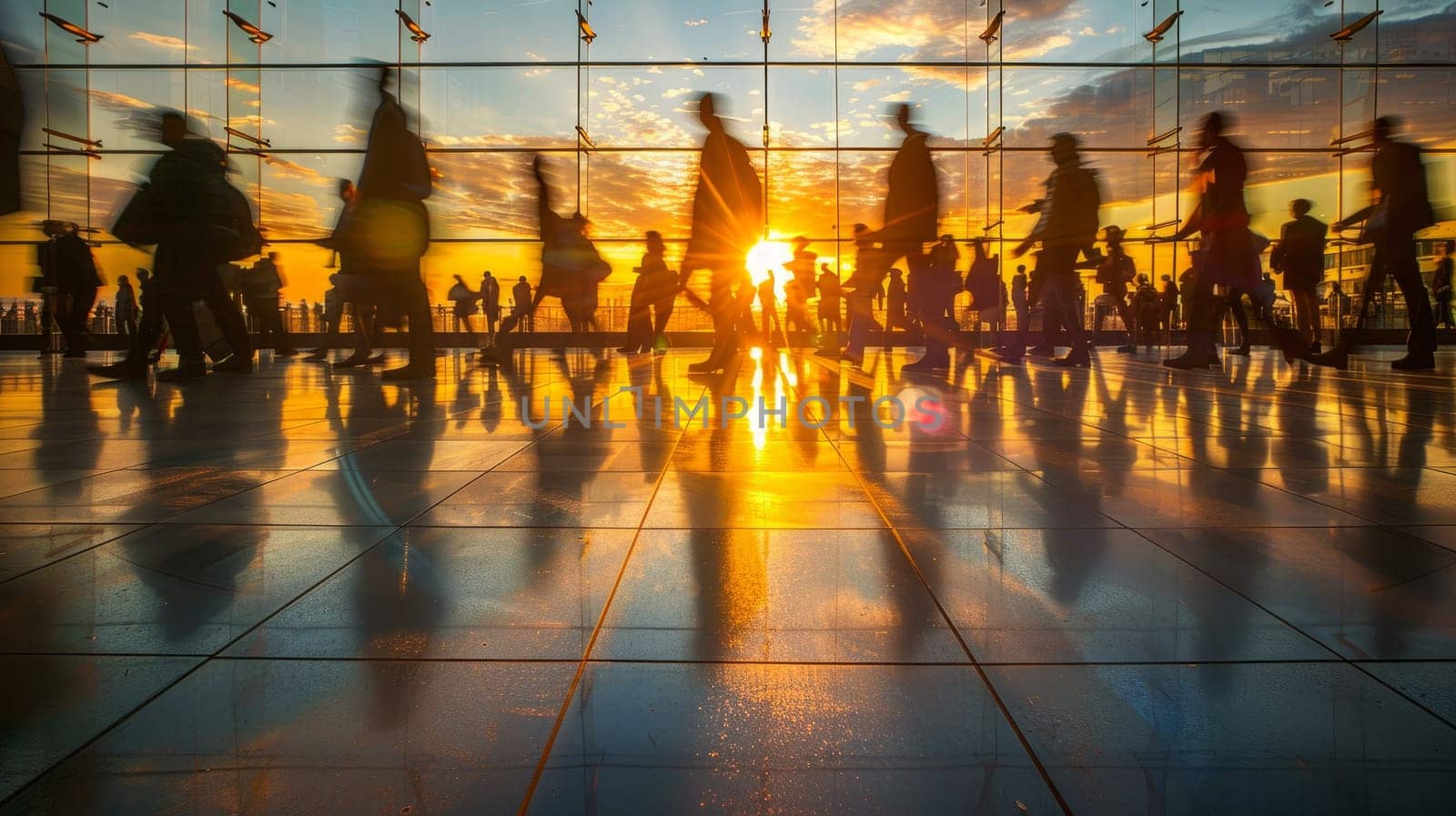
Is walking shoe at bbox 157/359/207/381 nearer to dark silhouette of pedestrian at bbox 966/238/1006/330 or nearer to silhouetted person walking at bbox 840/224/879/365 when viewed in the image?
silhouetted person walking at bbox 840/224/879/365

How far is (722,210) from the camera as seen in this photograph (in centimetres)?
683

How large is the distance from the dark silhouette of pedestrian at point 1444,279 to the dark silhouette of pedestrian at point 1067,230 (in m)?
10.1

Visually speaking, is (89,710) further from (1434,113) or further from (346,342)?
(1434,113)

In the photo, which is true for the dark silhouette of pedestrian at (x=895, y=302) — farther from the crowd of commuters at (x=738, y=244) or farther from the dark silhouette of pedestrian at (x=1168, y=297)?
the crowd of commuters at (x=738, y=244)

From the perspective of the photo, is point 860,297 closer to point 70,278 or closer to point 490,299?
point 490,299

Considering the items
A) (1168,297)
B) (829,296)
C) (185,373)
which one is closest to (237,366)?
(185,373)

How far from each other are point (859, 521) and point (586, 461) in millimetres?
1299

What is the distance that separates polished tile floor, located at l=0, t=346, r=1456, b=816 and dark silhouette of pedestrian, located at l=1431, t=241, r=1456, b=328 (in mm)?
14894

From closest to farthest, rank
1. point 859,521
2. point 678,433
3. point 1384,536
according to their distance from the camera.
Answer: point 1384,536, point 859,521, point 678,433

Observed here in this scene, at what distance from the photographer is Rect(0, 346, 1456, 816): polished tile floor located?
3.47 ft

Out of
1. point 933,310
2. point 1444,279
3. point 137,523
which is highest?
point 1444,279

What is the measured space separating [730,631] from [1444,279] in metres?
18.2

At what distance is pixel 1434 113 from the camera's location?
52.9 feet

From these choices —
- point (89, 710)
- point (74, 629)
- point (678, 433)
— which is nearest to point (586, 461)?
point (678, 433)
